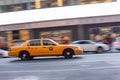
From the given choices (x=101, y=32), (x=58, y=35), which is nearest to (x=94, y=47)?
(x=101, y=32)

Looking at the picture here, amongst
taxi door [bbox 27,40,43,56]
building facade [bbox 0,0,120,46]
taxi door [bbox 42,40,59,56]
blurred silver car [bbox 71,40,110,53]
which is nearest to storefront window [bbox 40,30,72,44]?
building facade [bbox 0,0,120,46]

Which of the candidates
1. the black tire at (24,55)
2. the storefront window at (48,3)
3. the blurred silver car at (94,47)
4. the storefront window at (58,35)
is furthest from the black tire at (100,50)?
the storefront window at (48,3)

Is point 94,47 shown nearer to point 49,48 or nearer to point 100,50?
point 100,50

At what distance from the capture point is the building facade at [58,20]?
36.3m

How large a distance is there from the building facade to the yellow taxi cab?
13667 mm

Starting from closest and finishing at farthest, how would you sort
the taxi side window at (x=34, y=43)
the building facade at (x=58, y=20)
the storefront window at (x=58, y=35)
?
the taxi side window at (x=34, y=43)
the building facade at (x=58, y=20)
the storefront window at (x=58, y=35)

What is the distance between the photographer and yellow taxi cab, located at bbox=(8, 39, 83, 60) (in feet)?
74.0

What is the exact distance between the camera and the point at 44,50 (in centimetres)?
2272

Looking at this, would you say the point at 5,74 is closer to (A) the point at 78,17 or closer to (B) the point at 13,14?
(A) the point at 78,17

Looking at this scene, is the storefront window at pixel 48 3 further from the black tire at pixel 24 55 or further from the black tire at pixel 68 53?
the black tire at pixel 68 53

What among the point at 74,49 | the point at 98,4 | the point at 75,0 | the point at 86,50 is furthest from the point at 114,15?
the point at 74,49

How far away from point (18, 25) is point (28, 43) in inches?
638

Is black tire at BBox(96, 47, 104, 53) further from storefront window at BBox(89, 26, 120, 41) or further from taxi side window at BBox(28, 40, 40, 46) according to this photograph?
taxi side window at BBox(28, 40, 40, 46)

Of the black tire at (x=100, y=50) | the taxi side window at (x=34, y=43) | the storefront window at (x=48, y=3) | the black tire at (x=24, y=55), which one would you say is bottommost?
the black tire at (x=100, y=50)
